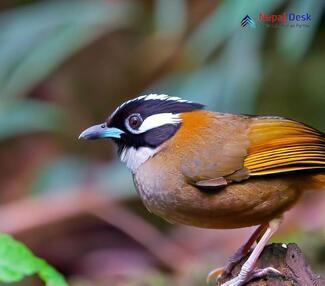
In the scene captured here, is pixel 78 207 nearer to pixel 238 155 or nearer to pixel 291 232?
pixel 291 232

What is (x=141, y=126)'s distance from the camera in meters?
3.65

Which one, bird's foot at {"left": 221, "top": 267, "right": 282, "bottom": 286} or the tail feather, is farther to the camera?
the tail feather

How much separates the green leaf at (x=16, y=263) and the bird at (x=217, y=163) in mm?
743

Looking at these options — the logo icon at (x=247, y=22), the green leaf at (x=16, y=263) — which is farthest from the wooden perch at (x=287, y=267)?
the logo icon at (x=247, y=22)

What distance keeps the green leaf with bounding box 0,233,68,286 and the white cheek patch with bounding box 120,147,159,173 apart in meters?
0.83

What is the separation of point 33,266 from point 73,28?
5.01 m

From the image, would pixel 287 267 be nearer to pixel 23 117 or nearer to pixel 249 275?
pixel 249 275

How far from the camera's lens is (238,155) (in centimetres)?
359

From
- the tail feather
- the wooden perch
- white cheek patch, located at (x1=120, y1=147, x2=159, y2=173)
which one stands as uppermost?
white cheek patch, located at (x1=120, y1=147, x2=159, y2=173)

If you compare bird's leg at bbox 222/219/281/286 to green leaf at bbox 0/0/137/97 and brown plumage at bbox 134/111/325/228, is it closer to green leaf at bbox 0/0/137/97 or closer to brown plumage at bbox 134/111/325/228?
brown plumage at bbox 134/111/325/228

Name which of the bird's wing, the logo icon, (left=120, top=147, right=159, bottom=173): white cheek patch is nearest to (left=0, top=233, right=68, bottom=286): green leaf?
(left=120, top=147, right=159, bottom=173): white cheek patch

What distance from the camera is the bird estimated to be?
11.4ft

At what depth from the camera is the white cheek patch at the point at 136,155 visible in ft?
12.1

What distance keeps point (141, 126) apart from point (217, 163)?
14.4 inches
